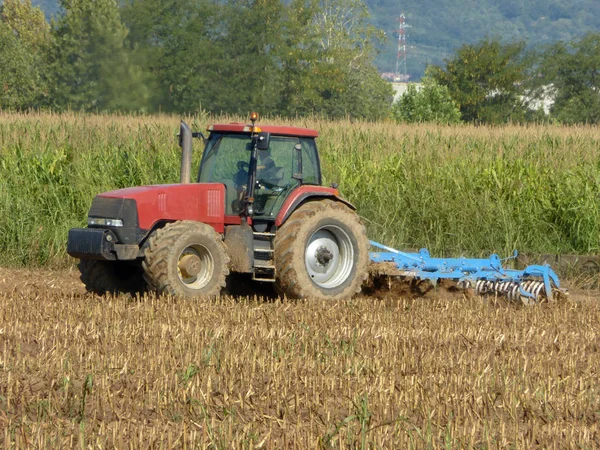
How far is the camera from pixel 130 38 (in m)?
27.0

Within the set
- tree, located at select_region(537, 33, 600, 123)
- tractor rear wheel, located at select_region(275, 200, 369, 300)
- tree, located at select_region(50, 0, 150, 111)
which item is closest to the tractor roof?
tractor rear wheel, located at select_region(275, 200, 369, 300)

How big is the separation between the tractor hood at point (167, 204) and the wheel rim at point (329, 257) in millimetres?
964

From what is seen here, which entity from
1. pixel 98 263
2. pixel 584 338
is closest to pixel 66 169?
pixel 98 263

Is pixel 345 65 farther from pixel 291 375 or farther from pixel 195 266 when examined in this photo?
pixel 291 375

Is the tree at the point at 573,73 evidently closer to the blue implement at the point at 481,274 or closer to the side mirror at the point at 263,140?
the blue implement at the point at 481,274

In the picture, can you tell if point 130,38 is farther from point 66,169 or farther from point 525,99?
point 525,99

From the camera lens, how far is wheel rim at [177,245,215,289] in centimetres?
889

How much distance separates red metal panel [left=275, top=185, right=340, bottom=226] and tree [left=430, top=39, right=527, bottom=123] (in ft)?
116

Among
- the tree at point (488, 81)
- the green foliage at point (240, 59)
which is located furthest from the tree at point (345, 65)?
the tree at point (488, 81)

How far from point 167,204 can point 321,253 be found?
1644mm

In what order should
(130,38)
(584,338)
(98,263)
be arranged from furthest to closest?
(130,38), (98,263), (584,338)

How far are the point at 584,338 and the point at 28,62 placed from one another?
3271 cm

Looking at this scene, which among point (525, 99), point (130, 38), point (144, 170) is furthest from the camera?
point (525, 99)

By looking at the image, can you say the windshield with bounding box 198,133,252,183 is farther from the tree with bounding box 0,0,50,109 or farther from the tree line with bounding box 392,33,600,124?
the tree line with bounding box 392,33,600,124
